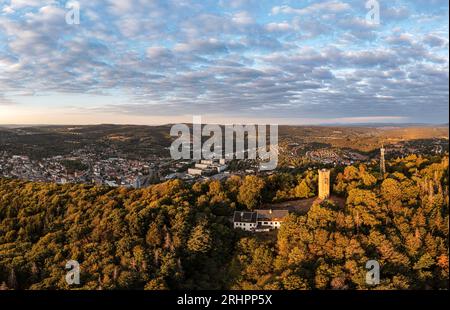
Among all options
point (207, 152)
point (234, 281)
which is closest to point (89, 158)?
point (207, 152)

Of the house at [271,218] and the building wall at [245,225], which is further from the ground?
the house at [271,218]

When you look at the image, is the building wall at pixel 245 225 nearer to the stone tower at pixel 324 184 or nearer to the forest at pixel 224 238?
the forest at pixel 224 238

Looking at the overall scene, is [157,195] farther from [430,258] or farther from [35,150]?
[35,150]

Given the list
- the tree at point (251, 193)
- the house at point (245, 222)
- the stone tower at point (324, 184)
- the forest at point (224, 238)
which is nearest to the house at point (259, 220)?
the house at point (245, 222)

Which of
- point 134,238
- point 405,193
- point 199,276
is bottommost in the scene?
point 199,276

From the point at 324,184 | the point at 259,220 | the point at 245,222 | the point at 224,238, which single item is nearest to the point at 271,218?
the point at 259,220

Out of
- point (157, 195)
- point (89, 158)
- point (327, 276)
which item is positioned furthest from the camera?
point (89, 158)
